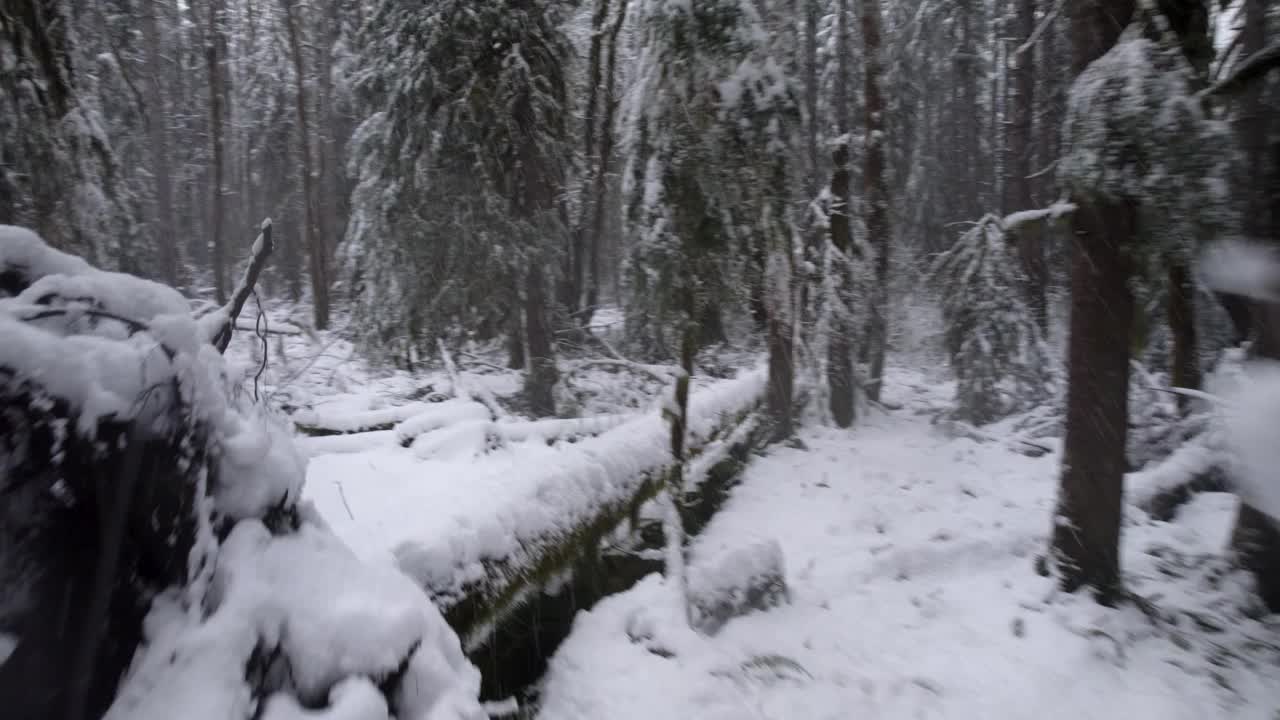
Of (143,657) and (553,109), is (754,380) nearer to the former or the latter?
(553,109)

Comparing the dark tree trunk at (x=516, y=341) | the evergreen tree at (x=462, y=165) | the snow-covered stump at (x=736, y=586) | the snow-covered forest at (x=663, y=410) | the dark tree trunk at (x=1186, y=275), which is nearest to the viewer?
the snow-covered forest at (x=663, y=410)

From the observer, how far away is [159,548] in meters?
1.68

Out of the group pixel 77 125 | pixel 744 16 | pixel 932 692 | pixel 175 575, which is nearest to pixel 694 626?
pixel 932 692

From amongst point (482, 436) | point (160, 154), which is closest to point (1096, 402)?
point (482, 436)

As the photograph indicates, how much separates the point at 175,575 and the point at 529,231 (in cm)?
942

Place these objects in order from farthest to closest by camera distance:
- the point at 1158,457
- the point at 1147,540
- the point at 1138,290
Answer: the point at 1158,457 < the point at 1147,540 < the point at 1138,290

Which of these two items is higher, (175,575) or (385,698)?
(175,575)

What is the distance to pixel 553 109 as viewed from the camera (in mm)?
10695

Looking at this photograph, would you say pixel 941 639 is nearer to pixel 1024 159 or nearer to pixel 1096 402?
pixel 1096 402

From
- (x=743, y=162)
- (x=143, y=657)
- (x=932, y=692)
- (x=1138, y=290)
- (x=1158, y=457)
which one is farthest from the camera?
(x=1158, y=457)

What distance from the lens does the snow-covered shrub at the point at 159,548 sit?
1.41 metres

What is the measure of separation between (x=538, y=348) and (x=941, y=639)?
7.57m

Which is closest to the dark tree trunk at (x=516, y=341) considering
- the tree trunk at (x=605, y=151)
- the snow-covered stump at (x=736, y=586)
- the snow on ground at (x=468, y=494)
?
the tree trunk at (x=605, y=151)

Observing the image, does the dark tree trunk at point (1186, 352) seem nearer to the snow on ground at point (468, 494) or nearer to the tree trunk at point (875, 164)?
the tree trunk at point (875, 164)
